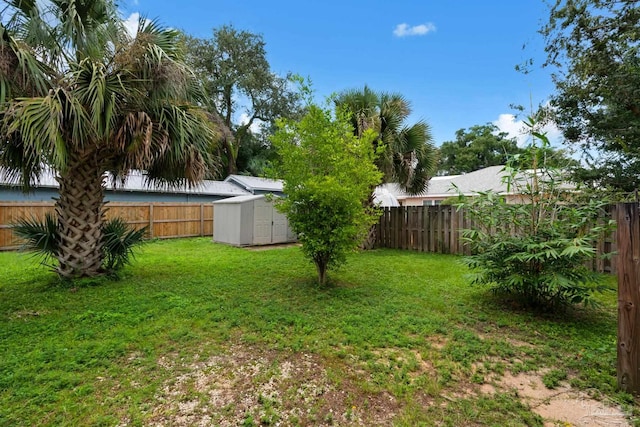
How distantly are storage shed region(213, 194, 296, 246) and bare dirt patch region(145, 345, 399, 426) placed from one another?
25.7 ft

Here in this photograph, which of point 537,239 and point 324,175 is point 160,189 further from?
point 537,239

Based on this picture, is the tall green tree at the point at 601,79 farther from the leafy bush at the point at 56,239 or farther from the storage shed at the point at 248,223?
the leafy bush at the point at 56,239

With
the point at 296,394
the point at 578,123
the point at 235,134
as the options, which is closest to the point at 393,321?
the point at 296,394

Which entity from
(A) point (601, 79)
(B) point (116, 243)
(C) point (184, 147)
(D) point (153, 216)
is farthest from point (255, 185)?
(A) point (601, 79)

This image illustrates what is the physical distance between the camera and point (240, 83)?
22.9 metres

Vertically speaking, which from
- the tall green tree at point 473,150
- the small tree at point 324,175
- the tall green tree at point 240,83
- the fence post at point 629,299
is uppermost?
the tall green tree at point 240,83

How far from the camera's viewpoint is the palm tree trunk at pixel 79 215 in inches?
218

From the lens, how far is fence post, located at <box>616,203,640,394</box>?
7.97 feet

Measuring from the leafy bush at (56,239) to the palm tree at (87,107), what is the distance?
179mm

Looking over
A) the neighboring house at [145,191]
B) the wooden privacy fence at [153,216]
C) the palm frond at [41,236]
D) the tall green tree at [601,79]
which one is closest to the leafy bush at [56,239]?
the palm frond at [41,236]

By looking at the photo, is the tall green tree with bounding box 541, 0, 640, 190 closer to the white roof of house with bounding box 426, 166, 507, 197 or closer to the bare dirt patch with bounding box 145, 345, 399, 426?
the white roof of house with bounding box 426, 166, 507, 197

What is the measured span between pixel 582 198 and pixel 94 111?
8.57m

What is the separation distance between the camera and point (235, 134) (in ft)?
80.9

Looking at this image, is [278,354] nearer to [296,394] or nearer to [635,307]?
[296,394]
